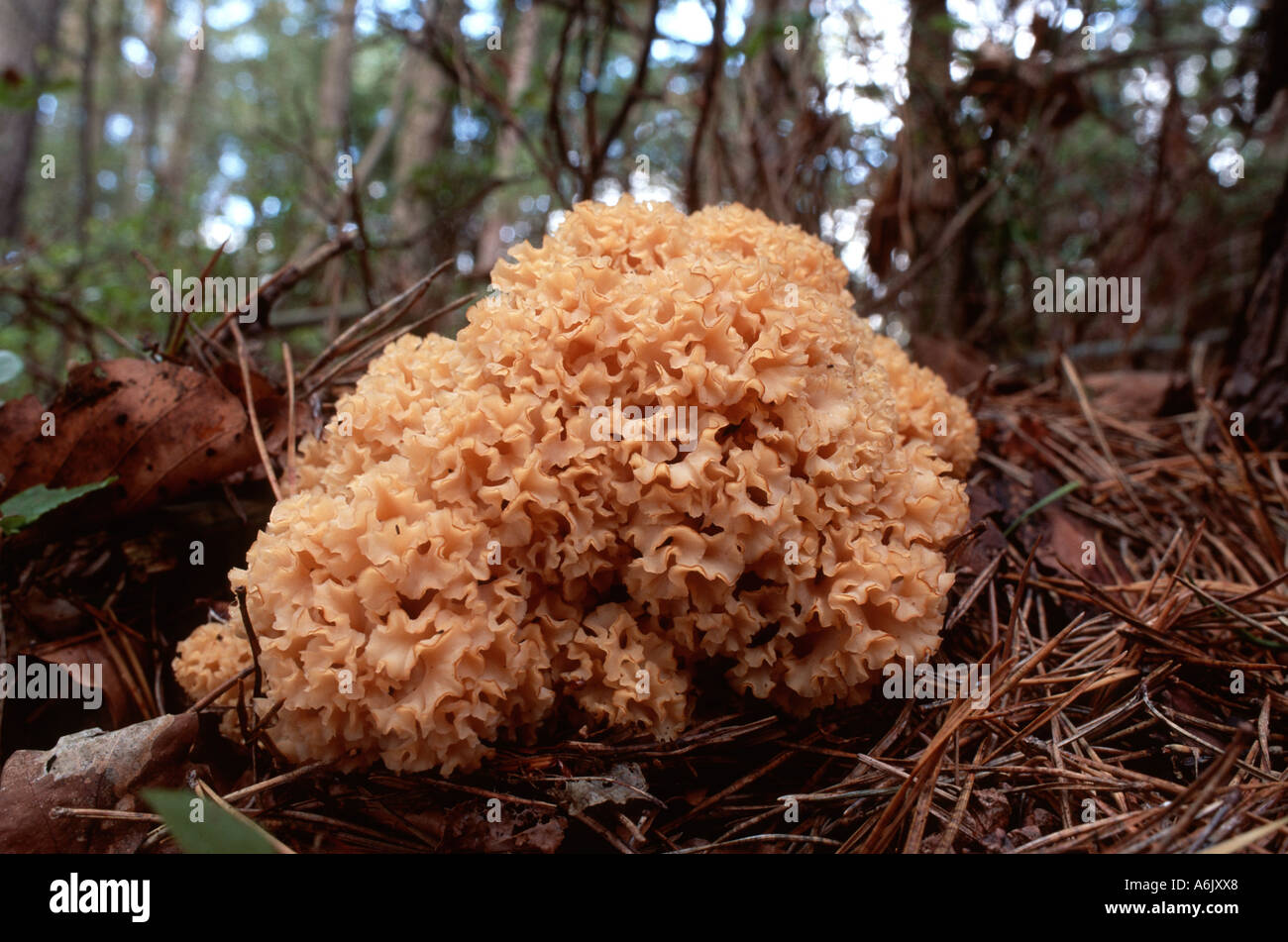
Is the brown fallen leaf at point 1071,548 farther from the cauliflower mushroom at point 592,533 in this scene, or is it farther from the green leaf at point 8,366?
the green leaf at point 8,366

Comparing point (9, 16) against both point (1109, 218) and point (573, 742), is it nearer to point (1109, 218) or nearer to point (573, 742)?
point (573, 742)

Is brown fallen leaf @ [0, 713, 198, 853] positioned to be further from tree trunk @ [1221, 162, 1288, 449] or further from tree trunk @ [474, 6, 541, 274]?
tree trunk @ [474, 6, 541, 274]

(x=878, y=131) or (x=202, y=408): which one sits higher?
(x=878, y=131)

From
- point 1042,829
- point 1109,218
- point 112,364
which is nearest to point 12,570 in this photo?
point 112,364

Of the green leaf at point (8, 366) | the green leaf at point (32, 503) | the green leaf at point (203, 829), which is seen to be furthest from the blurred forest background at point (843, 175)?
the green leaf at point (203, 829)

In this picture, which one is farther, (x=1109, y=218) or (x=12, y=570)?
(x=1109, y=218)

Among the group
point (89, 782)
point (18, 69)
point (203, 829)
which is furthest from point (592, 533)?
point (18, 69)
